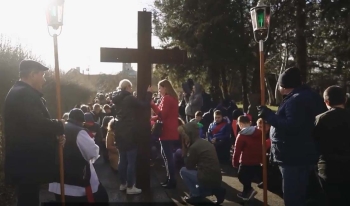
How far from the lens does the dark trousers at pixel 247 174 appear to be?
785 cm

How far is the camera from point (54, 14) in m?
6.07

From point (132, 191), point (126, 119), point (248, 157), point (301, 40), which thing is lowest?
point (132, 191)

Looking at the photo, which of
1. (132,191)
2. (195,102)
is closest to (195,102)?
(195,102)

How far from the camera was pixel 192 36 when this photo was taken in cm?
2483

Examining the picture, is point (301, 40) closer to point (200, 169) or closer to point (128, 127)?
point (128, 127)

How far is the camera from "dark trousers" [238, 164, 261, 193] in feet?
25.8

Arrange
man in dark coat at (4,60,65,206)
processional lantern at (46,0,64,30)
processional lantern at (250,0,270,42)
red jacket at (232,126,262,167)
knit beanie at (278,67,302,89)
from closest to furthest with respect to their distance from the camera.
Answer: man in dark coat at (4,60,65,206)
knit beanie at (278,67,302,89)
processional lantern at (46,0,64,30)
processional lantern at (250,0,270,42)
red jacket at (232,126,262,167)

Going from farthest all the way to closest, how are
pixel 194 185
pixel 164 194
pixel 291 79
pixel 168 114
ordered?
1. pixel 168 114
2. pixel 164 194
3. pixel 194 185
4. pixel 291 79

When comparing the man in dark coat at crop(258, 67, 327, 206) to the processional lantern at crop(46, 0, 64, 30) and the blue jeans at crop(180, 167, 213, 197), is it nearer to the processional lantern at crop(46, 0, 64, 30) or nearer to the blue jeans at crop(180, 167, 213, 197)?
the blue jeans at crop(180, 167, 213, 197)

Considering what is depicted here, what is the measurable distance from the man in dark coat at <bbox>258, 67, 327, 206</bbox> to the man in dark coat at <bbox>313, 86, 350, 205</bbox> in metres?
0.23

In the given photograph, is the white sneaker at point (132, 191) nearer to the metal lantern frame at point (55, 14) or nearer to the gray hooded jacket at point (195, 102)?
the metal lantern frame at point (55, 14)

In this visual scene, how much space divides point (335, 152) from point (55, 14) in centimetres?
380

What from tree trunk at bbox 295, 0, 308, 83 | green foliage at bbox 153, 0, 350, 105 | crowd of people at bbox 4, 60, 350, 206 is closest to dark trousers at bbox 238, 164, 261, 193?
crowd of people at bbox 4, 60, 350, 206

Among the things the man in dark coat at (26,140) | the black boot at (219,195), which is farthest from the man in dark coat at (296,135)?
the man in dark coat at (26,140)
